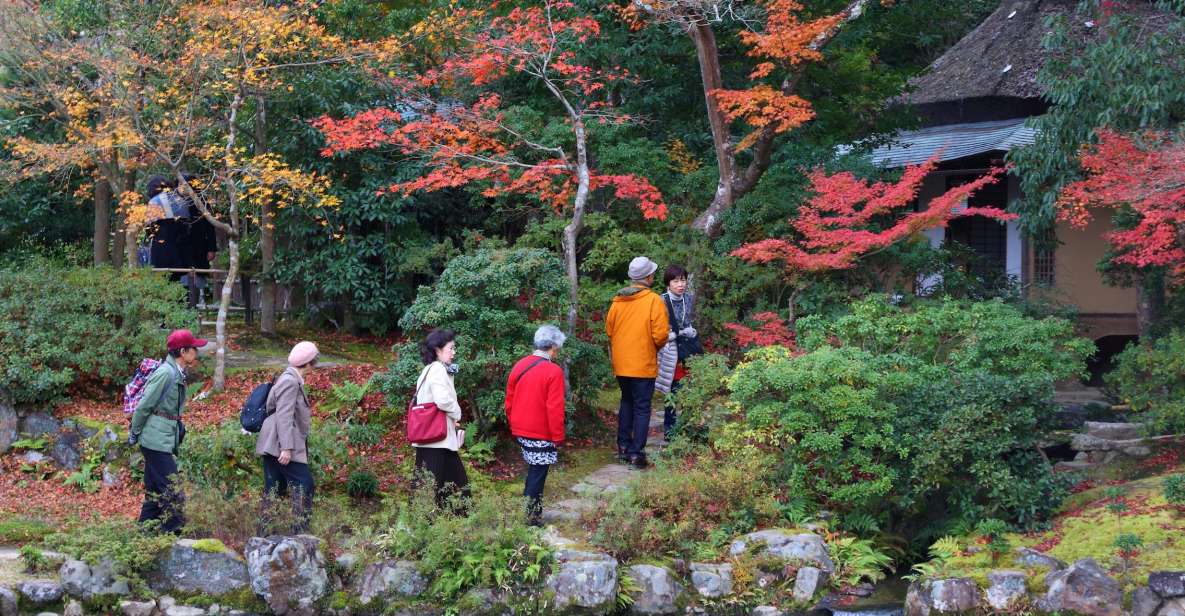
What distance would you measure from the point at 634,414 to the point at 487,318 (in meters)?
1.61

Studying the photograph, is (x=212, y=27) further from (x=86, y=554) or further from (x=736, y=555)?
(x=736, y=555)

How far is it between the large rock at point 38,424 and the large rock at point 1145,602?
9.52m

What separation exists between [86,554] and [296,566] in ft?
4.67

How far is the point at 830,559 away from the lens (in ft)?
26.5

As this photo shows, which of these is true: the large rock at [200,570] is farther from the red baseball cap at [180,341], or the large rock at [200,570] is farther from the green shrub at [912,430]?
the green shrub at [912,430]

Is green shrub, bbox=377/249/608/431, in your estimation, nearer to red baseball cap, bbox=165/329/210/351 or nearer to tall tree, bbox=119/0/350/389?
red baseball cap, bbox=165/329/210/351

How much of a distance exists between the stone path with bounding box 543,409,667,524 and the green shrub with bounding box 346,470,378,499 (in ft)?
4.92

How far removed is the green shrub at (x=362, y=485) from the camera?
359 inches

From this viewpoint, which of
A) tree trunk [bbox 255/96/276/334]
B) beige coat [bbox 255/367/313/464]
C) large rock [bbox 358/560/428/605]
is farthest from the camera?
tree trunk [bbox 255/96/276/334]

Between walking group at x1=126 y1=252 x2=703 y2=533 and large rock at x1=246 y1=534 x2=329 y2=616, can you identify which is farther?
walking group at x1=126 y1=252 x2=703 y2=533

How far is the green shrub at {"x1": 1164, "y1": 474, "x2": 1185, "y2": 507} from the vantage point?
8047mm

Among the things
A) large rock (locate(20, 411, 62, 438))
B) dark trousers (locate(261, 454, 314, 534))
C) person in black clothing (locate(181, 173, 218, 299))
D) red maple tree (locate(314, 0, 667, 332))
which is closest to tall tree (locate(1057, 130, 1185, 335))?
red maple tree (locate(314, 0, 667, 332))

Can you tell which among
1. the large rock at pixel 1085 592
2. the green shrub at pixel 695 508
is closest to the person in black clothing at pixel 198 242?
the green shrub at pixel 695 508

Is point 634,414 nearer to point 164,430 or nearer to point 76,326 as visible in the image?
point 164,430
